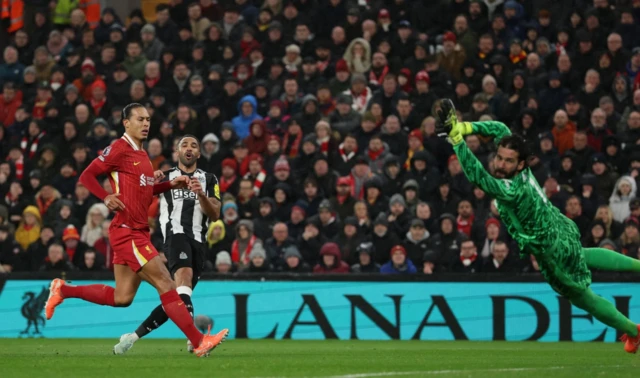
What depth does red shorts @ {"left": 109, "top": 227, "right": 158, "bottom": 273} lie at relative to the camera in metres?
10.8

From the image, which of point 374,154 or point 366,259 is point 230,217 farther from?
point 374,154

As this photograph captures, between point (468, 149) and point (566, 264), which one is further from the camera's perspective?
point (566, 264)

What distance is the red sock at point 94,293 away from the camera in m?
11.2

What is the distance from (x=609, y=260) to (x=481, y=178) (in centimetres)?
153

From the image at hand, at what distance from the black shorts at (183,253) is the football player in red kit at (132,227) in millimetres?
1442

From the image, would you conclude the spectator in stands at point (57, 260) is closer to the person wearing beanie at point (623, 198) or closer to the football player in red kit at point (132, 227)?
the football player in red kit at point (132, 227)

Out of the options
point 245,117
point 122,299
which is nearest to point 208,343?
point 122,299

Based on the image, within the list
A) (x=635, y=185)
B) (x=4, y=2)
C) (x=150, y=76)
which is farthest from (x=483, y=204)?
(x=4, y=2)

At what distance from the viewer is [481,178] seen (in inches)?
385

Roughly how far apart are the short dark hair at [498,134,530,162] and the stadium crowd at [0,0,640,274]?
7196 millimetres

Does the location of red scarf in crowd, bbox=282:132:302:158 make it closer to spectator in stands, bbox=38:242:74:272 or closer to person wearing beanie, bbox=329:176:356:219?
person wearing beanie, bbox=329:176:356:219

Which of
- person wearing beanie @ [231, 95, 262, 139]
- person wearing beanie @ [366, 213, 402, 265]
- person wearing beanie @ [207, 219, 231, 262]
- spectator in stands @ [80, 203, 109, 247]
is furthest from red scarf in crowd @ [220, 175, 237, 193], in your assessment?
person wearing beanie @ [366, 213, 402, 265]

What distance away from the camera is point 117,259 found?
1101 cm

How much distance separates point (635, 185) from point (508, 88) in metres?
3.02
